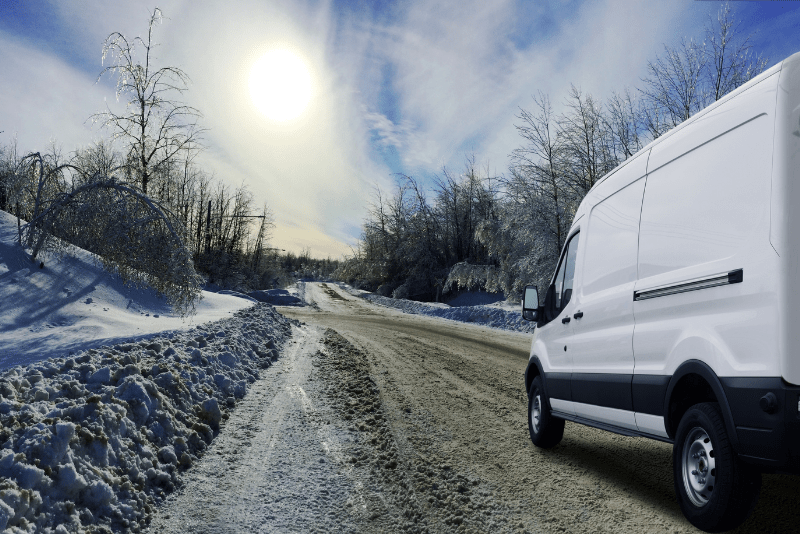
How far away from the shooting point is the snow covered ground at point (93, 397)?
305 centimetres

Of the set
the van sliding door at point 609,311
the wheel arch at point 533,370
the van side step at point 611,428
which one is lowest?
the van side step at point 611,428

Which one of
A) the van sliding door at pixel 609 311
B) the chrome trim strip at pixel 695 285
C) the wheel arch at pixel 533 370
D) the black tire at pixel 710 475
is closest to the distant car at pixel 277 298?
the wheel arch at pixel 533 370

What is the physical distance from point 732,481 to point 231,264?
4226cm

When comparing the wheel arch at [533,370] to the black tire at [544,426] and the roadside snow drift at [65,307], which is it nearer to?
the black tire at [544,426]

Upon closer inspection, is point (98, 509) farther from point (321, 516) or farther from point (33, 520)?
point (321, 516)

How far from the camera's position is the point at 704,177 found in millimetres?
2885

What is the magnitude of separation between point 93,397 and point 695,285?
4.42 metres

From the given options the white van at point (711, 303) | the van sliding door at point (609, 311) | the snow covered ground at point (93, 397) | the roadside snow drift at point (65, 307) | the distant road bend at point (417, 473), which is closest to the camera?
the white van at point (711, 303)

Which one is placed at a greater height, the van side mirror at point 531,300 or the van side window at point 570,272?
the van side window at point 570,272

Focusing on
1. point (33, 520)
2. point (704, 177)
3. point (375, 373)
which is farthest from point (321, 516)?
point (375, 373)

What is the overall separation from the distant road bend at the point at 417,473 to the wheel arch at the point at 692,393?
0.75 metres

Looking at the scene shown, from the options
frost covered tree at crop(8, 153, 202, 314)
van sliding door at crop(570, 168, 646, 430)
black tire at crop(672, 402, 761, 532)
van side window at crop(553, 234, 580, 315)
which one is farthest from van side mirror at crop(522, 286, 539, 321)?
frost covered tree at crop(8, 153, 202, 314)

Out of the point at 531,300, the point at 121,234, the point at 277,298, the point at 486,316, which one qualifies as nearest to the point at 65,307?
the point at 121,234

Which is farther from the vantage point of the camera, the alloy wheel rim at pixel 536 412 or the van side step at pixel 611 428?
the alloy wheel rim at pixel 536 412
